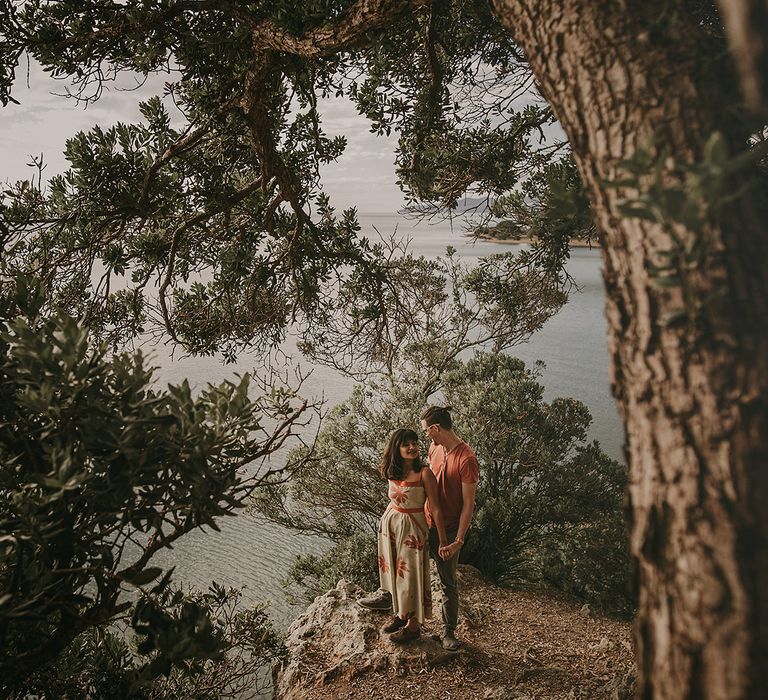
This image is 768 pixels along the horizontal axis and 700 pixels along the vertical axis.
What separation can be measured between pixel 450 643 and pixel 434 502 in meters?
1.19

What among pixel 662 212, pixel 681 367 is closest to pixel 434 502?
pixel 681 367

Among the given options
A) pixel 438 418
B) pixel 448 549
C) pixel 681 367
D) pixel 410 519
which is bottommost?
pixel 448 549

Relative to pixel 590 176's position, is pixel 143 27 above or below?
above

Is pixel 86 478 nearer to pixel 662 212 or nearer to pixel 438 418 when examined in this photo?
pixel 662 212

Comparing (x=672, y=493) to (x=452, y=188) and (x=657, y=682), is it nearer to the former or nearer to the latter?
(x=657, y=682)

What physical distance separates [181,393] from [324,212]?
365 centimetres

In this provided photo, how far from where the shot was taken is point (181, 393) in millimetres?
1931

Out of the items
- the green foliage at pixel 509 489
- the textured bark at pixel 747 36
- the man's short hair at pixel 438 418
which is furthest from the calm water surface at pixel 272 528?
the textured bark at pixel 747 36

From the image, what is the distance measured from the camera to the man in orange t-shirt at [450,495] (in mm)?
3951

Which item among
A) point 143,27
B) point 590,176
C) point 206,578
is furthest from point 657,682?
point 206,578

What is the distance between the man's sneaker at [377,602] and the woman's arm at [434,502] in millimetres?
1201

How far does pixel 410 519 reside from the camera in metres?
4.08

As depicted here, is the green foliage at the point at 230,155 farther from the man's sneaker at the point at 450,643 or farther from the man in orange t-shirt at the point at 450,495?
the man's sneaker at the point at 450,643

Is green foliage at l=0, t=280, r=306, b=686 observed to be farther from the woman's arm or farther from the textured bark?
the woman's arm
